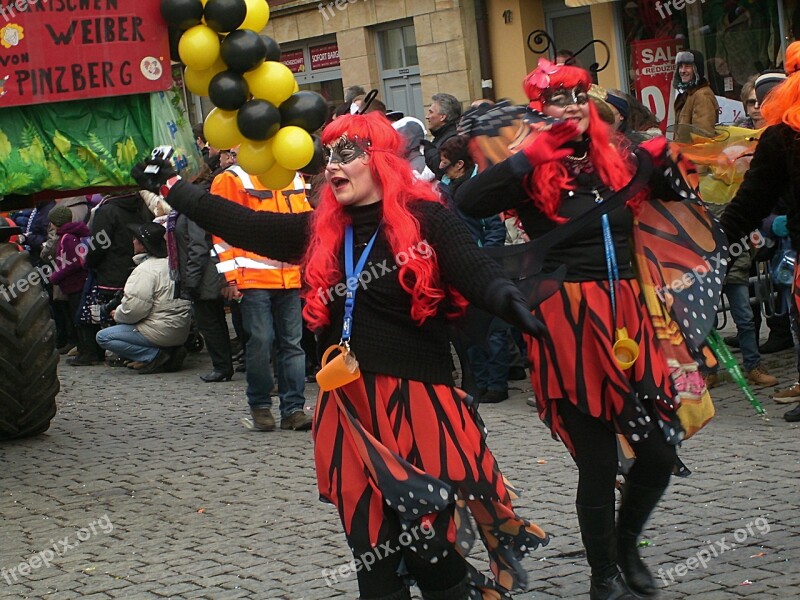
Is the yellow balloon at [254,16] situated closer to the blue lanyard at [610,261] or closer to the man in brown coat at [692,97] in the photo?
the blue lanyard at [610,261]

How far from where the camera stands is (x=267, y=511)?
257 inches

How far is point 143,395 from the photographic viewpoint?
1072 cm

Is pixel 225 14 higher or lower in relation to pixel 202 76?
higher

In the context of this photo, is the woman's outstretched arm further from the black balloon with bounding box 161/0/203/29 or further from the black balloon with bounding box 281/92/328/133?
the black balloon with bounding box 161/0/203/29

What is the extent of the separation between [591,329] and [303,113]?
146 centimetres

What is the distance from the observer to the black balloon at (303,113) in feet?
17.2

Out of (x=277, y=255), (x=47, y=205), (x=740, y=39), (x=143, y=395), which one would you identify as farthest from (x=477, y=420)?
(x=740, y=39)

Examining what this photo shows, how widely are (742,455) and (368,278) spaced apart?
336cm

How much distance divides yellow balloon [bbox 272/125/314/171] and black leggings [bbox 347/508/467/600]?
159 centimetres

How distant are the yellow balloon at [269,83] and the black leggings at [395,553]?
1.90 meters

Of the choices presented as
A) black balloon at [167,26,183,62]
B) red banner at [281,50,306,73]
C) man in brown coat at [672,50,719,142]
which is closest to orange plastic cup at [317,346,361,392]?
black balloon at [167,26,183,62]

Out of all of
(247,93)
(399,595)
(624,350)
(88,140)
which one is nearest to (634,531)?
(624,350)

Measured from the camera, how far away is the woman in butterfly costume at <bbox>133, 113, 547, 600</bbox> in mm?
4086

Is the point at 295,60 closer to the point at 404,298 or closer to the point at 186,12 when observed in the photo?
the point at 186,12
